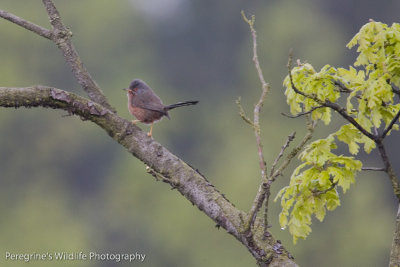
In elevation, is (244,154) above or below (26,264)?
above

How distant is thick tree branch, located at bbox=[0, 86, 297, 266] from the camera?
638 centimetres

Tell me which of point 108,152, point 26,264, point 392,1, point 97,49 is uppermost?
point 97,49

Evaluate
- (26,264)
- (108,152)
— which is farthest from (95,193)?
(26,264)

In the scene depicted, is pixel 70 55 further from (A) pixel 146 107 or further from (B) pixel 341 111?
(A) pixel 146 107

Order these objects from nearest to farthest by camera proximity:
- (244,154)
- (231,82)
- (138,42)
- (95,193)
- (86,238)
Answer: (86,238) < (244,154) < (95,193) < (231,82) < (138,42)

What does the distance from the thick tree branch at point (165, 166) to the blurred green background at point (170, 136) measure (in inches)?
1099

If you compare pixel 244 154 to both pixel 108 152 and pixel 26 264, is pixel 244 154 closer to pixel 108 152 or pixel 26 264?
pixel 108 152

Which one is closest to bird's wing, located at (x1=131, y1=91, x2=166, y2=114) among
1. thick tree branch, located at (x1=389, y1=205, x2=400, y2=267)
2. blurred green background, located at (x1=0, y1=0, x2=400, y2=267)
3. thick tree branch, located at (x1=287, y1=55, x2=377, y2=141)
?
thick tree branch, located at (x1=287, y1=55, x2=377, y2=141)

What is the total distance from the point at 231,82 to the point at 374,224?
15203mm

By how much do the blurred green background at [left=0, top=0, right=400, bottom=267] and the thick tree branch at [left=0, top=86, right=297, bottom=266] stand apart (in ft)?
91.6

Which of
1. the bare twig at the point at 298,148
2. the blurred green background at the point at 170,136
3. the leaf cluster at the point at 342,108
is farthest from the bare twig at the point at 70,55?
the blurred green background at the point at 170,136

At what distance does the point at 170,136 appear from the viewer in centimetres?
4925

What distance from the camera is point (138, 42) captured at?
2373 inches

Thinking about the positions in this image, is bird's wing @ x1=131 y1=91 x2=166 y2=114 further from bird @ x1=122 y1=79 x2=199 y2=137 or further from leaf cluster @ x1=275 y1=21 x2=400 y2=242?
leaf cluster @ x1=275 y1=21 x2=400 y2=242
